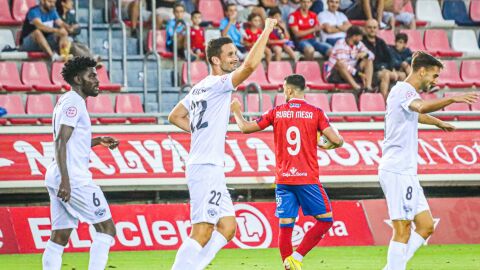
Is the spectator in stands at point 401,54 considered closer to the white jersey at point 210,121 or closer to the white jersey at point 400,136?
the white jersey at point 400,136

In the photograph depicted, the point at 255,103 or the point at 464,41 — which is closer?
the point at 255,103

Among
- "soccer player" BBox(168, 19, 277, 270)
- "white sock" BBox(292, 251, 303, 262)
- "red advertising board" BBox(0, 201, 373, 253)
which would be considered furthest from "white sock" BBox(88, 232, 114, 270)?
"red advertising board" BBox(0, 201, 373, 253)

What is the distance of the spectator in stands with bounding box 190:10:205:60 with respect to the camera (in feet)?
67.9

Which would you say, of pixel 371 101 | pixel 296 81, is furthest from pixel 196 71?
pixel 296 81

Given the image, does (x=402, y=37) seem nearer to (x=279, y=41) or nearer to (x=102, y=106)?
(x=279, y=41)

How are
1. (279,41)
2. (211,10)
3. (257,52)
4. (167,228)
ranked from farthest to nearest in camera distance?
(211,10) < (279,41) < (167,228) < (257,52)

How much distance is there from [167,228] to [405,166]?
6.10 m

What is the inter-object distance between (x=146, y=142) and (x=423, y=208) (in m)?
6.41

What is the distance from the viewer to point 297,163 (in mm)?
12492

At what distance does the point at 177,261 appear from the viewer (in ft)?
31.6

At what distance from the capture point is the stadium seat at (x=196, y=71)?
67.0ft

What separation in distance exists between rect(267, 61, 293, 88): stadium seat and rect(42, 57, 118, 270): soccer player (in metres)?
10.5

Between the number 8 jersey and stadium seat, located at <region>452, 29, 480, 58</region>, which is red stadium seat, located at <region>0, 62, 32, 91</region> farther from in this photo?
stadium seat, located at <region>452, 29, 480, 58</region>

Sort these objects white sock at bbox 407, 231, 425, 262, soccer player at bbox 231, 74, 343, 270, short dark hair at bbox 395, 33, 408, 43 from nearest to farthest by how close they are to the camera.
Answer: white sock at bbox 407, 231, 425, 262
soccer player at bbox 231, 74, 343, 270
short dark hair at bbox 395, 33, 408, 43
